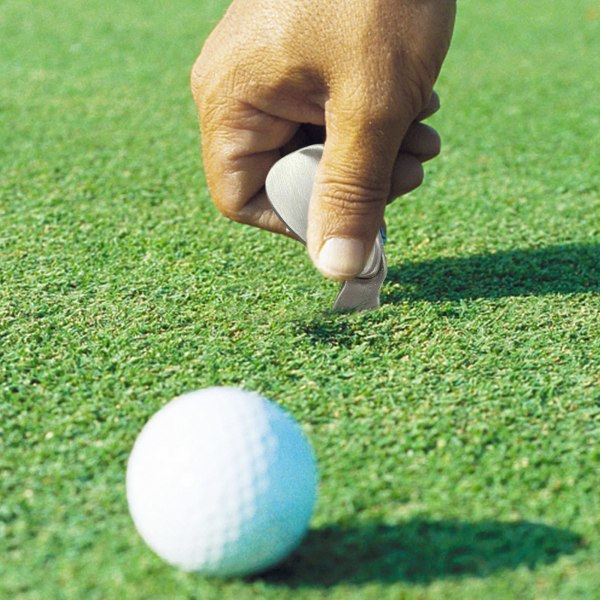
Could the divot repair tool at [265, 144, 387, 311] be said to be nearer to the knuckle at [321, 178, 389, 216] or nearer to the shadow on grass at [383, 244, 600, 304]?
the knuckle at [321, 178, 389, 216]

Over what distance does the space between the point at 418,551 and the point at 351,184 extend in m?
1.06

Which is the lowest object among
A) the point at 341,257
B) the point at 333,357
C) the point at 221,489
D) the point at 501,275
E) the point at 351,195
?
the point at 501,275

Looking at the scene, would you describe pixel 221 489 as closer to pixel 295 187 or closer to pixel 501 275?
pixel 295 187

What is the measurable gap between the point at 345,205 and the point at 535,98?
4455mm

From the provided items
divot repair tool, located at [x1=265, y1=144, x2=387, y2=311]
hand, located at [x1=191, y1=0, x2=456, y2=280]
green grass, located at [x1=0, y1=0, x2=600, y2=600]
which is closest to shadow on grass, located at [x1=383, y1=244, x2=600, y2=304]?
green grass, located at [x1=0, y1=0, x2=600, y2=600]

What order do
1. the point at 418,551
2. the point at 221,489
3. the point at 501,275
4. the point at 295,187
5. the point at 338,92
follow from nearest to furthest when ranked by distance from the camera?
1. the point at 221,489
2. the point at 418,551
3. the point at 338,92
4. the point at 295,187
5. the point at 501,275

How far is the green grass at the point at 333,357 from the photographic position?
2094mm

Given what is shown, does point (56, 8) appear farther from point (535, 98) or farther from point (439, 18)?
point (439, 18)

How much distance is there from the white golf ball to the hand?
80cm

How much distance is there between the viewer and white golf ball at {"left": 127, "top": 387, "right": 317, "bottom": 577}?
1.96m

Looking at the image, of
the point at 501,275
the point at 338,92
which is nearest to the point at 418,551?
the point at 338,92

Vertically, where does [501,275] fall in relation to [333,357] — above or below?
below

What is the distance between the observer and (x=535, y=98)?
6637 millimetres

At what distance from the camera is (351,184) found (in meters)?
2.62
